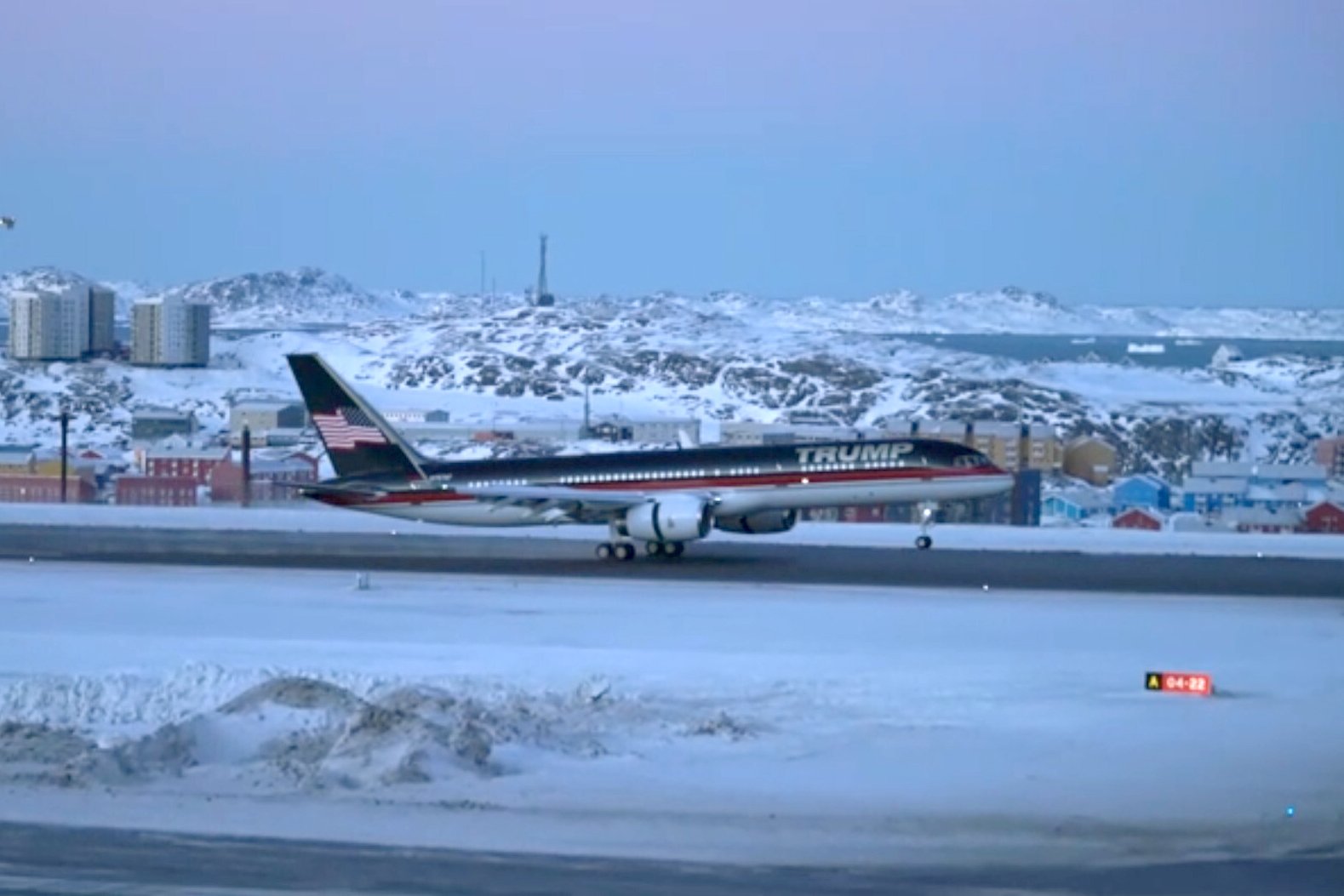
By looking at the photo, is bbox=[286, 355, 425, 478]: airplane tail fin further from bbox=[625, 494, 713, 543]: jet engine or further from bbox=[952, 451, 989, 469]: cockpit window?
bbox=[952, 451, 989, 469]: cockpit window

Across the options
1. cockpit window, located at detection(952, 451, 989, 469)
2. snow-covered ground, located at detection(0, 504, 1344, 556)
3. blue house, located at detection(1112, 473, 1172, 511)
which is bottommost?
snow-covered ground, located at detection(0, 504, 1344, 556)

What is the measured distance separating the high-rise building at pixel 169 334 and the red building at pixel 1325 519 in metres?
71.6

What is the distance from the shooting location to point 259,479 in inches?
2100

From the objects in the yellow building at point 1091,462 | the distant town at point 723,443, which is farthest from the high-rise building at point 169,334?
the yellow building at point 1091,462

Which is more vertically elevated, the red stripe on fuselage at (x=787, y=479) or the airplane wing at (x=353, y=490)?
the red stripe on fuselage at (x=787, y=479)

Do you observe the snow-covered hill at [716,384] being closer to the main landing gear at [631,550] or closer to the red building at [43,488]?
the red building at [43,488]

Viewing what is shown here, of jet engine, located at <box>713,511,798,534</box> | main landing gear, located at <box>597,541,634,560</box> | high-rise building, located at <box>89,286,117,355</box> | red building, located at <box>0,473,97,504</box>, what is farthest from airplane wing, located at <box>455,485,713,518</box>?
high-rise building, located at <box>89,286,117,355</box>

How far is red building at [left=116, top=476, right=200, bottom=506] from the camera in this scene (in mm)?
54500

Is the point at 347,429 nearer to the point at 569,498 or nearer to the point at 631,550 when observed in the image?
the point at 569,498

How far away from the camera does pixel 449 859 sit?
11641mm

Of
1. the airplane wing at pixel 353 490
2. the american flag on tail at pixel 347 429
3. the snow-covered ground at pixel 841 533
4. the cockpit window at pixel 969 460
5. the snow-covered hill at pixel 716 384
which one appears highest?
the snow-covered hill at pixel 716 384

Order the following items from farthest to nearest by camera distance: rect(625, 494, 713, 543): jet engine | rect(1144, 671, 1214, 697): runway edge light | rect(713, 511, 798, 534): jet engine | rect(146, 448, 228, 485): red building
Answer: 1. rect(146, 448, 228, 485): red building
2. rect(713, 511, 798, 534): jet engine
3. rect(625, 494, 713, 543): jet engine
4. rect(1144, 671, 1214, 697): runway edge light

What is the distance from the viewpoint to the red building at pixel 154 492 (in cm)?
5450

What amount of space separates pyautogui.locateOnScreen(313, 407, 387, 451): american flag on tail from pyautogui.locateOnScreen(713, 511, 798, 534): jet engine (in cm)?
756
